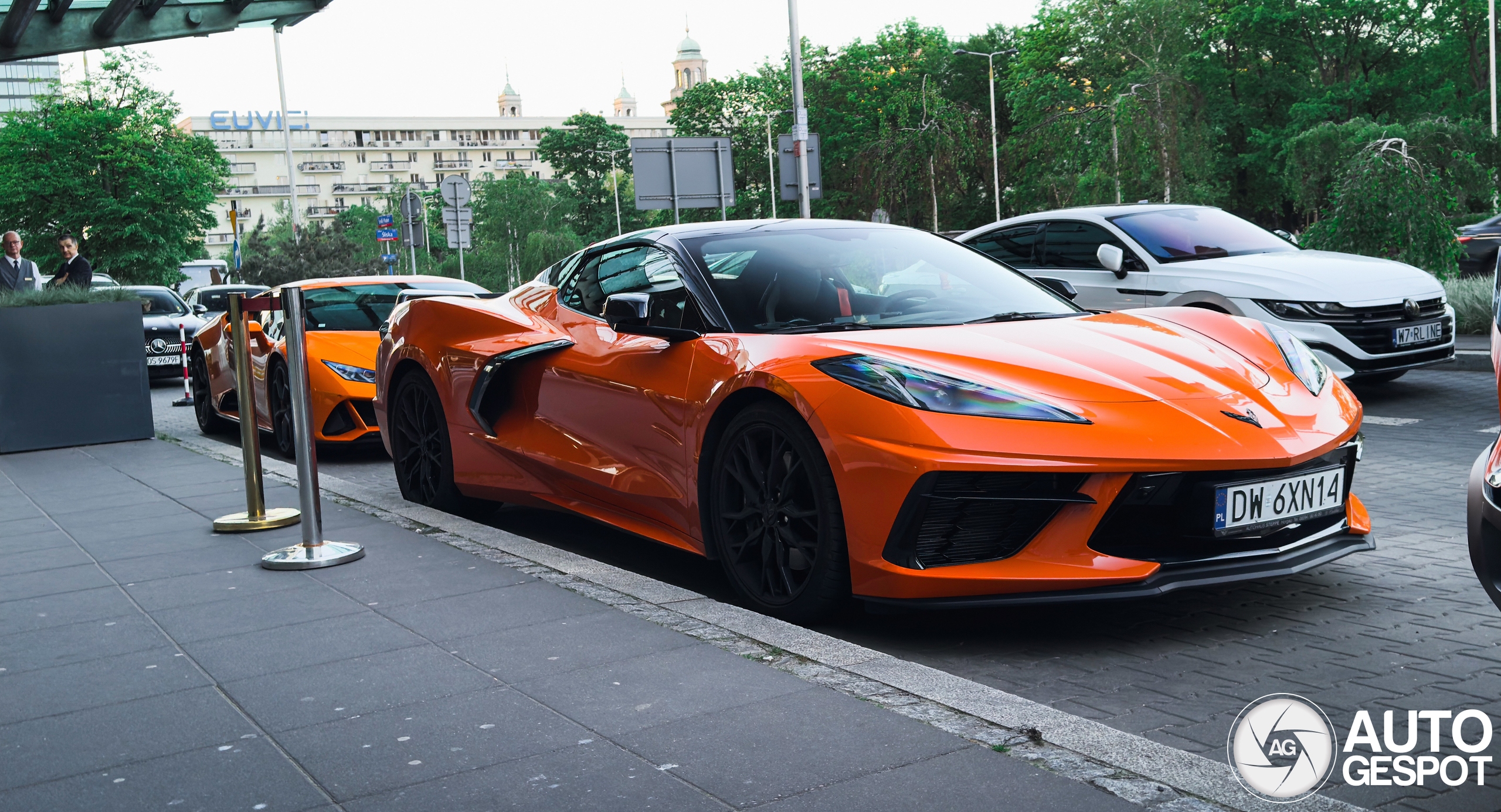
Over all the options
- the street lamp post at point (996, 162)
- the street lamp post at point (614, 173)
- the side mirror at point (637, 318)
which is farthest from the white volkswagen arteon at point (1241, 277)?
the street lamp post at point (614, 173)

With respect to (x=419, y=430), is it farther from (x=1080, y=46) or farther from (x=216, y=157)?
(x=1080, y=46)

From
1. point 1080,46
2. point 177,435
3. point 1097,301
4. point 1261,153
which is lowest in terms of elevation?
point 177,435

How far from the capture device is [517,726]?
3121 mm

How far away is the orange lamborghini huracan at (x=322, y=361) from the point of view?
A: 9000 mm

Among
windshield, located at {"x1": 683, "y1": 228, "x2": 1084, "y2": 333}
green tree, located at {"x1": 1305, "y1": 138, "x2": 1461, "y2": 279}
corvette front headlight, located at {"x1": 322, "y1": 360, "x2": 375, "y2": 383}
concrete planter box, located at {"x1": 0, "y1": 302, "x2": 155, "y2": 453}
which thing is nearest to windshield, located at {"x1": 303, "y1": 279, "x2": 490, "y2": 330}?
corvette front headlight, located at {"x1": 322, "y1": 360, "x2": 375, "y2": 383}

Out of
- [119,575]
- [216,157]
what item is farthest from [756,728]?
[216,157]

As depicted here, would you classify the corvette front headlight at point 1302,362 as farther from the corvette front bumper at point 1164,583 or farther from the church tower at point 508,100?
the church tower at point 508,100

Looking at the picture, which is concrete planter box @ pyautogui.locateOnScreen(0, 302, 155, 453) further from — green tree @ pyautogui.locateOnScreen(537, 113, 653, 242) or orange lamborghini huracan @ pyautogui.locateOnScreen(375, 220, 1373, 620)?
green tree @ pyautogui.locateOnScreen(537, 113, 653, 242)

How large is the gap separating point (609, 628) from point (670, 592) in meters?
0.46

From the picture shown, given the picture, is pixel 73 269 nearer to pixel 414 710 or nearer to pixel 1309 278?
pixel 1309 278

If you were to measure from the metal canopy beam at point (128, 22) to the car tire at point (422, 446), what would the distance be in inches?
A: 203

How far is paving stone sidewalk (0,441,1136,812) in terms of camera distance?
2.71 metres

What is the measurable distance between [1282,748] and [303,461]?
3921 millimetres

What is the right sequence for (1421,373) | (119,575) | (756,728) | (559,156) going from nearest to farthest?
(756,728) → (119,575) → (1421,373) → (559,156)
